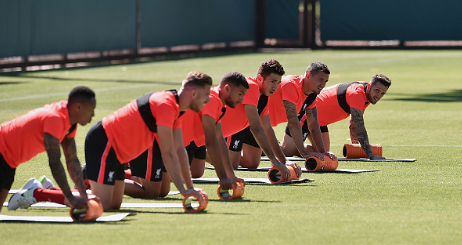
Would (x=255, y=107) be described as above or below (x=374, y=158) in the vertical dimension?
above

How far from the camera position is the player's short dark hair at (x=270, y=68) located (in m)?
9.98

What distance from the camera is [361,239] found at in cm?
702

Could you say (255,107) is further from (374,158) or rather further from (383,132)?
(383,132)

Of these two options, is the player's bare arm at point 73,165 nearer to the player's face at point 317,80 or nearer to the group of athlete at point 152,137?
the group of athlete at point 152,137

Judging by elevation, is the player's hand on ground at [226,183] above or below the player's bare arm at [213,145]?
below

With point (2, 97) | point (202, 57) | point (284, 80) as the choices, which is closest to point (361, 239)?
point (284, 80)

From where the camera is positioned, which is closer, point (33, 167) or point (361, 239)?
point (361, 239)

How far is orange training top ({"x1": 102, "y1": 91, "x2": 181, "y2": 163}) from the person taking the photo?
26.0 feet

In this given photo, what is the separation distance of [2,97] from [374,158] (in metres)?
11.4

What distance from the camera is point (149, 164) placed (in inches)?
368

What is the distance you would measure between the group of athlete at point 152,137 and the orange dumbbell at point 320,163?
0.25 ft

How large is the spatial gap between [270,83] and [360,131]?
232 cm

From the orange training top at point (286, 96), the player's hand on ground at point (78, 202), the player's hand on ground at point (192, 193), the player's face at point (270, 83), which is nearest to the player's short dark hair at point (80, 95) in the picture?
the player's hand on ground at point (78, 202)

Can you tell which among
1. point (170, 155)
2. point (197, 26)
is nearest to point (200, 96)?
point (170, 155)
